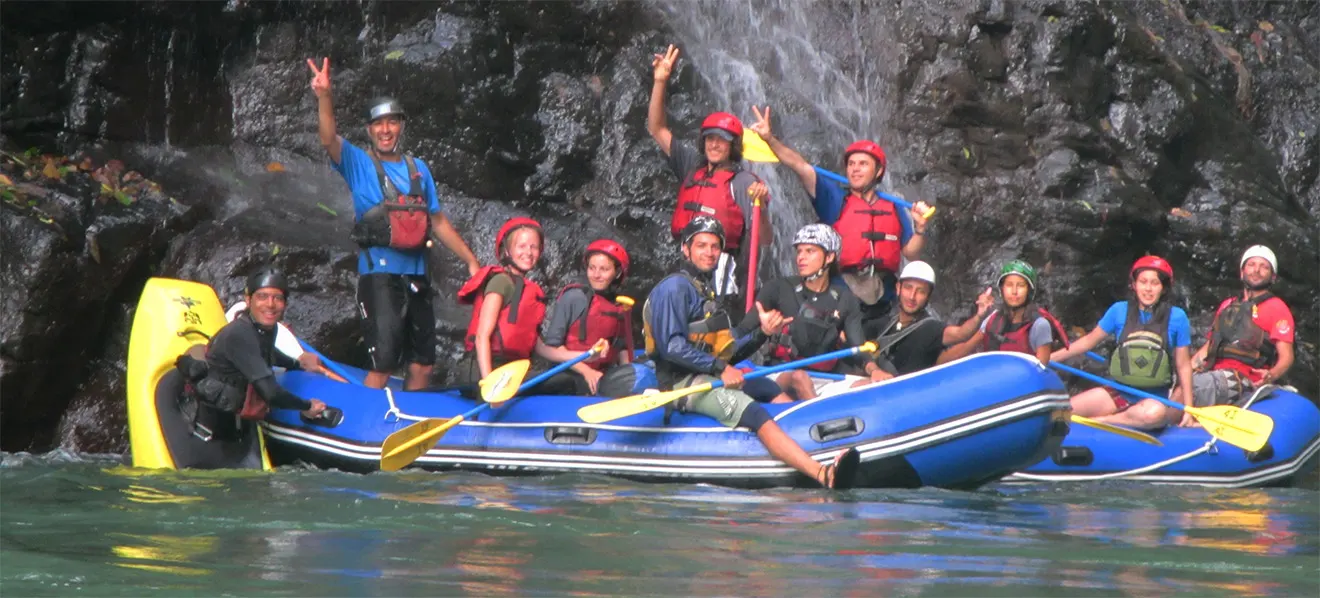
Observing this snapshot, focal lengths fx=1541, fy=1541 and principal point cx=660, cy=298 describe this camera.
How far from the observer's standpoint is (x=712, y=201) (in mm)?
8180

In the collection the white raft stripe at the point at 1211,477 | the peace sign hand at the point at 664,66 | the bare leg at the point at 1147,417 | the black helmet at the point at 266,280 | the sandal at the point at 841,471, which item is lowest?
the white raft stripe at the point at 1211,477

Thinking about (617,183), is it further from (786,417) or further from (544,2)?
(786,417)

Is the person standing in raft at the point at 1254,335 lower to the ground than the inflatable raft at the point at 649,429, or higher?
higher

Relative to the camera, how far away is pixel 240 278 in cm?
952

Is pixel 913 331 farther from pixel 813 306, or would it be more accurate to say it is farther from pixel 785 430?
pixel 785 430

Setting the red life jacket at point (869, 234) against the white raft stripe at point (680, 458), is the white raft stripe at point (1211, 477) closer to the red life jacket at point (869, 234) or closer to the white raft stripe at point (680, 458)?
the white raft stripe at point (680, 458)

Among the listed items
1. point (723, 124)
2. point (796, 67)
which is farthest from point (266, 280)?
point (796, 67)

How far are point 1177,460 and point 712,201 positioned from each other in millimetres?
2804

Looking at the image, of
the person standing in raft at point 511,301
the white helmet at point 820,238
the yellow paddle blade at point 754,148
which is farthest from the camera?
the yellow paddle blade at point 754,148

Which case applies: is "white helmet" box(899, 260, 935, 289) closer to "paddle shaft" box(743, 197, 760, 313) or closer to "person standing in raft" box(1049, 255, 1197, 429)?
"paddle shaft" box(743, 197, 760, 313)

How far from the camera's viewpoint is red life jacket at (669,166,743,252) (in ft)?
26.8

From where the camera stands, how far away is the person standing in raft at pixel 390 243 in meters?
7.92

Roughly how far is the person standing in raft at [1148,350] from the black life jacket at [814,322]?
179cm

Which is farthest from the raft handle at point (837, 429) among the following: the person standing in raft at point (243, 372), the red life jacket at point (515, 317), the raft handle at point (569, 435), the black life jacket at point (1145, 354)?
the person standing in raft at point (243, 372)
